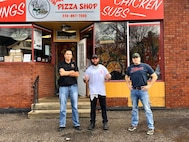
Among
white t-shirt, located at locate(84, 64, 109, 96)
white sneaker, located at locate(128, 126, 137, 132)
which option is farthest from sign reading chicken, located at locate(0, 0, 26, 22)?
white sneaker, located at locate(128, 126, 137, 132)

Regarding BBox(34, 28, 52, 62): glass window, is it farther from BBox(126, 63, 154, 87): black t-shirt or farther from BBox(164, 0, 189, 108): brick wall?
BBox(164, 0, 189, 108): brick wall

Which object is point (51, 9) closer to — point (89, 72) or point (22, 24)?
point (22, 24)

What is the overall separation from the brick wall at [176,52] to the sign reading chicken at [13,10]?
4767 millimetres

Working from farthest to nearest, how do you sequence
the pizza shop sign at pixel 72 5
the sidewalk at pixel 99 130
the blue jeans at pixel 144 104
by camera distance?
the pizza shop sign at pixel 72 5 → the blue jeans at pixel 144 104 → the sidewalk at pixel 99 130

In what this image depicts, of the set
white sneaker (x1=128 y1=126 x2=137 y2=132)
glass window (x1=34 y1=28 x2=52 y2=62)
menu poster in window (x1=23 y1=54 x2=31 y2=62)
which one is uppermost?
glass window (x1=34 y1=28 x2=52 y2=62)

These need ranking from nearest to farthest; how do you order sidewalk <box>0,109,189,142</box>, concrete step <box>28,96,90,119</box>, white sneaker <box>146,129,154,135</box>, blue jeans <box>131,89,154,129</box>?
1. sidewalk <box>0,109,189,142</box>
2. white sneaker <box>146,129,154,135</box>
3. blue jeans <box>131,89,154,129</box>
4. concrete step <box>28,96,90,119</box>

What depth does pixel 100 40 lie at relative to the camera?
28.7 ft

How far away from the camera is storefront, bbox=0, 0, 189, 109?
8469 millimetres

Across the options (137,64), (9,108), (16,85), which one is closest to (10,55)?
(16,85)

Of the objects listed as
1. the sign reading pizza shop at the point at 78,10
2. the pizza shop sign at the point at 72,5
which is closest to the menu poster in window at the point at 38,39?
the sign reading pizza shop at the point at 78,10

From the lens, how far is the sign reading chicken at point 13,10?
8461 mm

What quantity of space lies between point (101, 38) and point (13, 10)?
10.1 feet

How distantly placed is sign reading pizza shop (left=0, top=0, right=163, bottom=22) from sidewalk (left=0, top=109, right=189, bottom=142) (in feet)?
10.6

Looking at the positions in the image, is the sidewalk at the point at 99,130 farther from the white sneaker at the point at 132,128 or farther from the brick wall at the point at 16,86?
the brick wall at the point at 16,86
